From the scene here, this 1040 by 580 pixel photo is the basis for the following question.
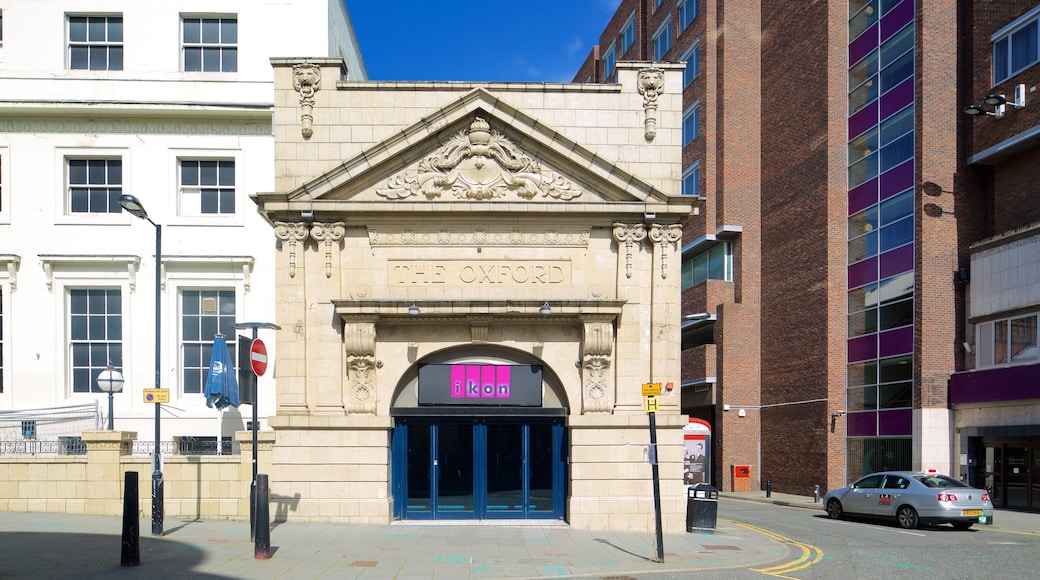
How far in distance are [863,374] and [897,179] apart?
760cm

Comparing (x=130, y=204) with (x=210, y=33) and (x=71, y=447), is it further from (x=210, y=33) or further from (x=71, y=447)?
(x=210, y=33)

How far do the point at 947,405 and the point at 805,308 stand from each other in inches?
289

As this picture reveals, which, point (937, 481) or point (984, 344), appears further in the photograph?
point (984, 344)

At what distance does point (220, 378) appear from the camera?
19.9m

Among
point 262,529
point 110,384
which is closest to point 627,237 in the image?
point 262,529

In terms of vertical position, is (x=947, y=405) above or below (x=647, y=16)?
below

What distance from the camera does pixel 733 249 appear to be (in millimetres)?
40281

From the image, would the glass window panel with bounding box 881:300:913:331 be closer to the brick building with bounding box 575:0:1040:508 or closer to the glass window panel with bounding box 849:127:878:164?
the brick building with bounding box 575:0:1040:508

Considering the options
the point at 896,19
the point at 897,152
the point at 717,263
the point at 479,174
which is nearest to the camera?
the point at 479,174

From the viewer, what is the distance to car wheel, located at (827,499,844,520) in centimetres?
2450

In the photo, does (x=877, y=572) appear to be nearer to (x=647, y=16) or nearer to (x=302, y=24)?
(x=302, y=24)

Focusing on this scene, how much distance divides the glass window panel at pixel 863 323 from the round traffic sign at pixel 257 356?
25.4 m

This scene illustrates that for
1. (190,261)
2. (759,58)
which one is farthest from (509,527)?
(759,58)

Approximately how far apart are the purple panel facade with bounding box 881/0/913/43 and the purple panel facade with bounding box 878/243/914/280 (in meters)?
8.42
